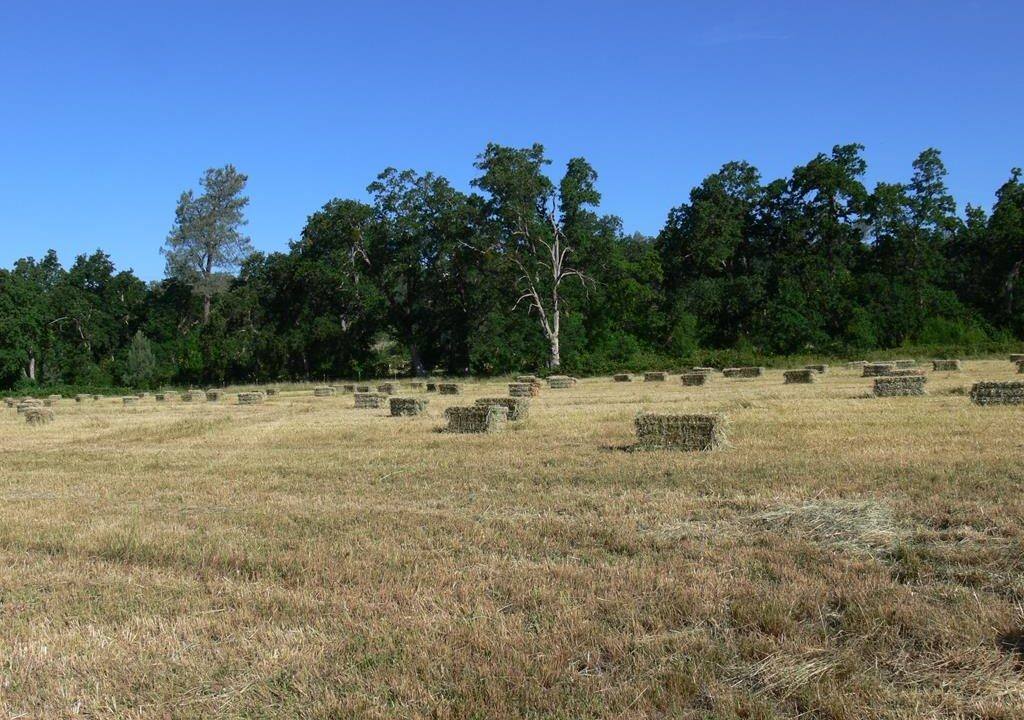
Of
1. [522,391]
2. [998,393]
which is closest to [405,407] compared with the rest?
[522,391]

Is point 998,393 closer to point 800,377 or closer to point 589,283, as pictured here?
point 800,377

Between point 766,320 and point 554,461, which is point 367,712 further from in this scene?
point 766,320

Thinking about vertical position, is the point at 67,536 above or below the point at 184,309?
below

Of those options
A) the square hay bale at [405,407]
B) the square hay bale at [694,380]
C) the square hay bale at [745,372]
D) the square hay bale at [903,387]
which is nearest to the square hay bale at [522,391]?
the square hay bale at [694,380]

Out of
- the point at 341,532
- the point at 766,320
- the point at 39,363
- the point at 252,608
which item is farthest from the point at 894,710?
the point at 39,363

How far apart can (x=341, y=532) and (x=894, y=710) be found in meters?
5.29

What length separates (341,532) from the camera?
8016mm

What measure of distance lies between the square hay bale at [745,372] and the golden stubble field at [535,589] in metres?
29.7

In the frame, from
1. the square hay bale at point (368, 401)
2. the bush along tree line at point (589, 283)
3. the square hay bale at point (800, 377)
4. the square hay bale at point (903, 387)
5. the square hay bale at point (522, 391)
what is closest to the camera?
the square hay bale at point (903, 387)

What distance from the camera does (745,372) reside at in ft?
139

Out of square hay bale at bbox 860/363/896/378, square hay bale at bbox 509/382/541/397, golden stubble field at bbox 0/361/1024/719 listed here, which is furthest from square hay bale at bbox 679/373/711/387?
golden stubble field at bbox 0/361/1024/719

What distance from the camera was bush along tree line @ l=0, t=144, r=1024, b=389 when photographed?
58.5 meters

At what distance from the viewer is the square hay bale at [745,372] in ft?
136

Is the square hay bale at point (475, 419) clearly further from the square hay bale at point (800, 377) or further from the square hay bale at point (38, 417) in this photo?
the square hay bale at point (800, 377)
